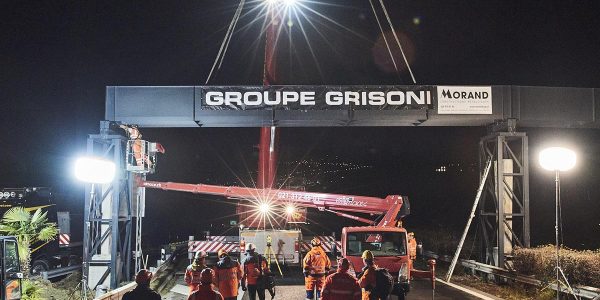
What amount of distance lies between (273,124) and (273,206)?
10.1 feet

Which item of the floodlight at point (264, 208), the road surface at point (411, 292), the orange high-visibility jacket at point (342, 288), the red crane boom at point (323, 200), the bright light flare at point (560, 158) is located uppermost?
the bright light flare at point (560, 158)

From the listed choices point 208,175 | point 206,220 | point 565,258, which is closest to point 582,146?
point 565,258

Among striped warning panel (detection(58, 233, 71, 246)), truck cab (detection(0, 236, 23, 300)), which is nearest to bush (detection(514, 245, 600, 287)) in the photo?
truck cab (detection(0, 236, 23, 300))

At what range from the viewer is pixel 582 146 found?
31703 mm

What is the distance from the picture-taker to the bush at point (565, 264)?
12883mm

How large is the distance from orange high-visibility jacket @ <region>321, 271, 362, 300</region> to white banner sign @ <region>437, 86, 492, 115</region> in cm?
1052

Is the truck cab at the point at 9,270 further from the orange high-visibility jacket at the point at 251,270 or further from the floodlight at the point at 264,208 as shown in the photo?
the floodlight at the point at 264,208

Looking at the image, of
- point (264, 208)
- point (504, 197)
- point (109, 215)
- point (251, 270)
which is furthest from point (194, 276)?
point (504, 197)

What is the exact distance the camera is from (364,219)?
55.7ft

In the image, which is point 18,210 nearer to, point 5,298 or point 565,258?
point 5,298

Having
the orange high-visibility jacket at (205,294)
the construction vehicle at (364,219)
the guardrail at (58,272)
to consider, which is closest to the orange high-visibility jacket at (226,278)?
the orange high-visibility jacket at (205,294)

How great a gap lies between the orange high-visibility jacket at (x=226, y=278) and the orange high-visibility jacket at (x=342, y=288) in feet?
10.2

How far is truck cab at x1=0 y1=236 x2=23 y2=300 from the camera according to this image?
8.38 m

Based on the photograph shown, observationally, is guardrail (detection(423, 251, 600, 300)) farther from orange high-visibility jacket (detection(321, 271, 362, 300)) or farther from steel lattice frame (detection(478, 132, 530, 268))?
orange high-visibility jacket (detection(321, 271, 362, 300))
